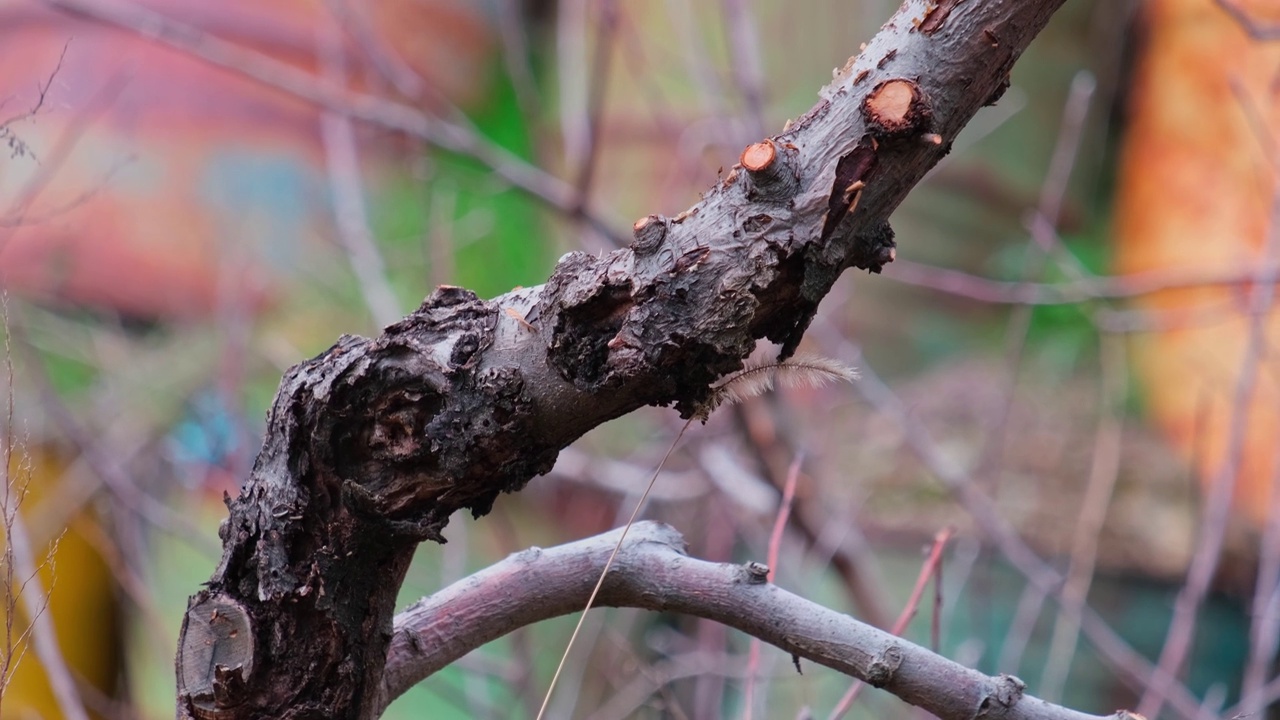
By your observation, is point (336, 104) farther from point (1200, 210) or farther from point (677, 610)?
point (1200, 210)

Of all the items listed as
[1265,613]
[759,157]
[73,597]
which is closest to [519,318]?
[759,157]

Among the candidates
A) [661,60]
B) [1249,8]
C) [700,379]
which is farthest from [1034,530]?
[700,379]

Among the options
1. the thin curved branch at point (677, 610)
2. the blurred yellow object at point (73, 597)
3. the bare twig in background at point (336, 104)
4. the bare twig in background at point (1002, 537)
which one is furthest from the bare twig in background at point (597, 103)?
the blurred yellow object at point (73, 597)

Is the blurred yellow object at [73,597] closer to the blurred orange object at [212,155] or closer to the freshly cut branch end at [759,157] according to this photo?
the blurred orange object at [212,155]

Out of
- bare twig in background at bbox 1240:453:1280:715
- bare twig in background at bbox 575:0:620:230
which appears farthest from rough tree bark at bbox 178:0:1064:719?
bare twig in background at bbox 1240:453:1280:715

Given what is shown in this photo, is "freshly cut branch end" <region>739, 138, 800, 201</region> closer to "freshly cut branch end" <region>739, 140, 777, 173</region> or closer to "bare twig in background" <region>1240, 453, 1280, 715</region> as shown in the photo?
"freshly cut branch end" <region>739, 140, 777, 173</region>

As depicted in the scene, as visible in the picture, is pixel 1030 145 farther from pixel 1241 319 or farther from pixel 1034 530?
pixel 1034 530

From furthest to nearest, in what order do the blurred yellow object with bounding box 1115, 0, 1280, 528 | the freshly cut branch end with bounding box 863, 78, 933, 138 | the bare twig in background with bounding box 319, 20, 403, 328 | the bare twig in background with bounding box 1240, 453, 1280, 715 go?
the blurred yellow object with bounding box 1115, 0, 1280, 528
the bare twig in background with bounding box 319, 20, 403, 328
the bare twig in background with bounding box 1240, 453, 1280, 715
the freshly cut branch end with bounding box 863, 78, 933, 138
